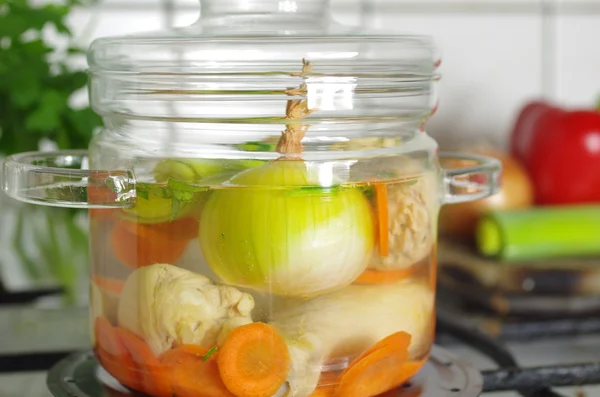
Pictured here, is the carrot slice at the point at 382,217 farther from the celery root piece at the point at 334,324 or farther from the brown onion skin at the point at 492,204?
the brown onion skin at the point at 492,204

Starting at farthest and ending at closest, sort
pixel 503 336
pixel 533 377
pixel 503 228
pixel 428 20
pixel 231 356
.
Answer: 1. pixel 428 20
2. pixel 503 228
3. pixel 503 336
4. pixel 533 377
5. pixel 231 356

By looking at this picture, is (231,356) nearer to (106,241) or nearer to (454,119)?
(106,241)

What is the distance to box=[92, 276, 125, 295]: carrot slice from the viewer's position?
48 cm

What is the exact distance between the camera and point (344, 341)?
0.44 metres

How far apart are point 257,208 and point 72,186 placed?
118 mm

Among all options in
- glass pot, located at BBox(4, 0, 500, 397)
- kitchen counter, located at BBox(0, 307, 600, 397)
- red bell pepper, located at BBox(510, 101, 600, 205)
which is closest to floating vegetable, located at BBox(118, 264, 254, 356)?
glass pot, located at BBox(4, 0, 500, 397)

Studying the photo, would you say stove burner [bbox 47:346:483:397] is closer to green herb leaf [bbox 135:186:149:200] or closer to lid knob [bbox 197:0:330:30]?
green herb leaf [bbox 135:186:149:200]

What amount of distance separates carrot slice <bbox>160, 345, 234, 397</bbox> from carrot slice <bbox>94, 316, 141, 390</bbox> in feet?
0.13

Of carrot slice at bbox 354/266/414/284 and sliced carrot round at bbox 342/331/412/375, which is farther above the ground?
carrot slice at bbox 354/266/414/284

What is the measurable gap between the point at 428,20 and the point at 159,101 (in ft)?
2.36

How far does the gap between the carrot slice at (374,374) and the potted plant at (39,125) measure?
425 millimetres

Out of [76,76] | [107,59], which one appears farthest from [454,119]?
[107,59]

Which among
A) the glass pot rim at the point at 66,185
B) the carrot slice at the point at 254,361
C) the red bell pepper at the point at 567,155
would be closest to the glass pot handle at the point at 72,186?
the glass pot rim at the point at 66,185

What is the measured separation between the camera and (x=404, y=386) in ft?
1.65
